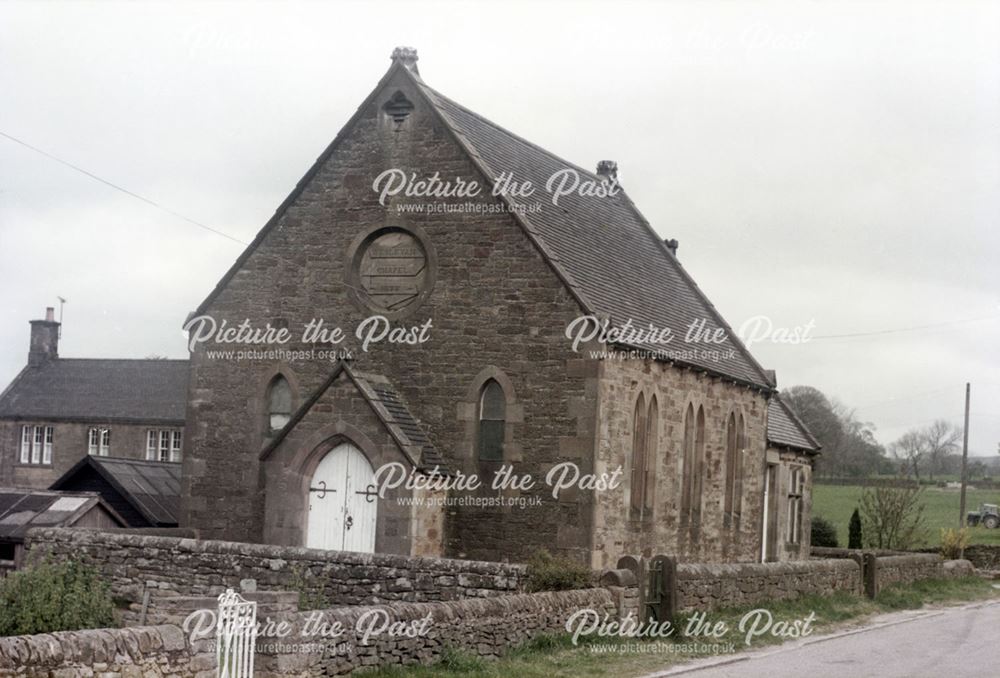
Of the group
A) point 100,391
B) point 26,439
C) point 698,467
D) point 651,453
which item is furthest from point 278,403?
point 26,439

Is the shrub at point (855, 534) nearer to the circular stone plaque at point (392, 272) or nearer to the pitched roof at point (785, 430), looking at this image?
the pitched roof at point (785, 430)

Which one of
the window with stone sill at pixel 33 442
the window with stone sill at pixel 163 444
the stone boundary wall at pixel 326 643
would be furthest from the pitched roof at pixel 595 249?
the window with stone sill at pixel 33 442

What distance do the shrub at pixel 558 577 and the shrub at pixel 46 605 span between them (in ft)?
20.8

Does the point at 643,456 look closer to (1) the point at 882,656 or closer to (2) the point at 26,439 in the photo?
(1) the point at 882,656

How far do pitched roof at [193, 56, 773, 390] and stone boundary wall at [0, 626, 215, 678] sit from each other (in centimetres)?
1213

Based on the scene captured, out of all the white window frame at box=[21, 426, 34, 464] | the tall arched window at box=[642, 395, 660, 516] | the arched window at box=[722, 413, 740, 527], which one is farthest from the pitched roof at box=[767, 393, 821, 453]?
the white window frame at box=[21, 426, 34, 464]

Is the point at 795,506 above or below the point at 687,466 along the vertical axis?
below

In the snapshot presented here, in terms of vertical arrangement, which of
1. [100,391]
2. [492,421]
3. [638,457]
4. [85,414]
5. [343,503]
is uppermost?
[100,391]

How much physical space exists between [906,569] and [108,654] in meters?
24.4

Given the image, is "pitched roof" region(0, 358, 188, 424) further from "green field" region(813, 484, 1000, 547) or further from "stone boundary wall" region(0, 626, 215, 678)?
"stone boundary wall" region(0, 626, 215, 678)

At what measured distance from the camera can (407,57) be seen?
25.4 meters

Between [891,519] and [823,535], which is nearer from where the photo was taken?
[891,519]

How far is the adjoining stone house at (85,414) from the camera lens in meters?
60.2

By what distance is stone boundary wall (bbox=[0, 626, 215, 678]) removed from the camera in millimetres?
10492
